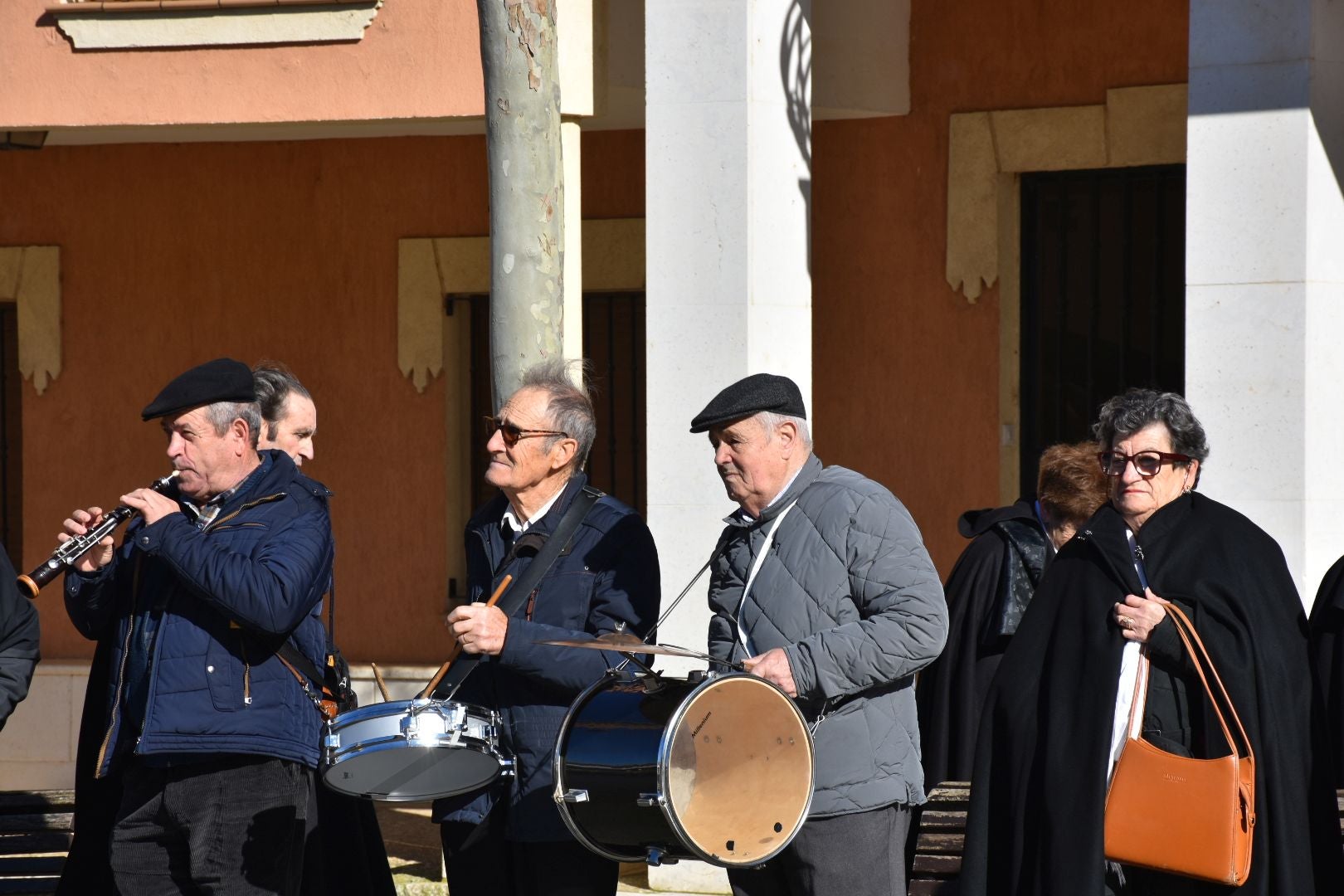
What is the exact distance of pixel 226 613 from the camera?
4.65m

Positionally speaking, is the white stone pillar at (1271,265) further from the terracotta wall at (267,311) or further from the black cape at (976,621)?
the terracotta wall at (267,311)

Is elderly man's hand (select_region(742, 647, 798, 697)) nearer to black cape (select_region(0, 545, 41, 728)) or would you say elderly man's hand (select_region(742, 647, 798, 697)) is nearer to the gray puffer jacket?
the gray puffer jacket

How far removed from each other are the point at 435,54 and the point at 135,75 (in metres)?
1.40

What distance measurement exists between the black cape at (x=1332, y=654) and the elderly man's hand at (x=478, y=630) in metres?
2.25

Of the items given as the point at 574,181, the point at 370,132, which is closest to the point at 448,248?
the point at 370,132

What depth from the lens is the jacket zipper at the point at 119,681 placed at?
15.7 feet

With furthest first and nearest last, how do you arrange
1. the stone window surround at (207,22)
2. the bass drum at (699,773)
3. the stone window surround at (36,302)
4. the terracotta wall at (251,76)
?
the stone window surround at (36,302) < the stone window surround at (207,22) < the terracotta wall at (251,76) < the bass drum at (699,773)

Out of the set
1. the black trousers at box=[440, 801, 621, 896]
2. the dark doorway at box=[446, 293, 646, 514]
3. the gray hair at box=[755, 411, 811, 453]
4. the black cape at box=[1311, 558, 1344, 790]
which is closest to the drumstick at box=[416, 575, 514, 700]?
the black trousers at box=[440, 801, 621, 896]

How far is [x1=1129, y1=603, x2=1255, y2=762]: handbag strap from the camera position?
4.61 meters

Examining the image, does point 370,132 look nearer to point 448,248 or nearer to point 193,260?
point 448,248

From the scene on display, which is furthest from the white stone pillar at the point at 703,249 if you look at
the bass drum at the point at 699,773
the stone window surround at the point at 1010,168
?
the bass drum at the point at 699,773

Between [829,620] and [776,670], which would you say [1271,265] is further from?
[776,670]

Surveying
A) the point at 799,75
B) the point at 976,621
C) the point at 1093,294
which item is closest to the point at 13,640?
the point at 976,621

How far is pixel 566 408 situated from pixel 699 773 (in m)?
1.05
